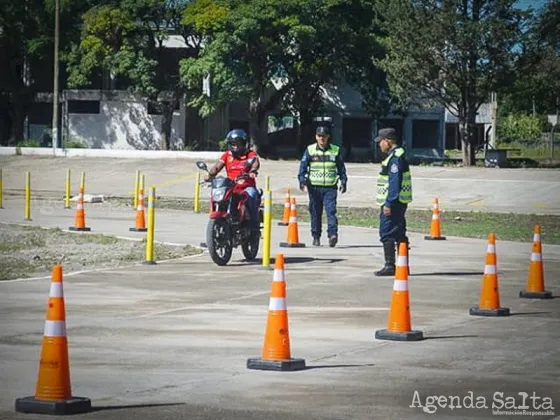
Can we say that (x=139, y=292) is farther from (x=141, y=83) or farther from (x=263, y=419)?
(x=141, y=83)

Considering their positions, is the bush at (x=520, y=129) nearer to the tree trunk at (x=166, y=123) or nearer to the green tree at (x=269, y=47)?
the green tree at (x=269, y=47)

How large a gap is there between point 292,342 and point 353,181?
3700 cm

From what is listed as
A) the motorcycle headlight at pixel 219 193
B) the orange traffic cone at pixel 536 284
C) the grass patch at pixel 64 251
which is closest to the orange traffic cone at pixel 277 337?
the orange traffic cone at pixel 536 284

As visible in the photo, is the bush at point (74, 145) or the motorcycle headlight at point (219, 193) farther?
the bush at point (74, 145)

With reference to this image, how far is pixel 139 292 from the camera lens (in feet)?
53.1

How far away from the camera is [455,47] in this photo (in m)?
61.0

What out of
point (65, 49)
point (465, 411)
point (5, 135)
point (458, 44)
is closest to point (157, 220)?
point (465, 411)

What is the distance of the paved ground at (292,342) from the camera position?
9.29 metres

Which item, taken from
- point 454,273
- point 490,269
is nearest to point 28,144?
point 454,273

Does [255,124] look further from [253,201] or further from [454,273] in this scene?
[454,273]

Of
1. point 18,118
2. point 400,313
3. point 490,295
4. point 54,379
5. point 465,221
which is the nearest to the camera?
point 54,379

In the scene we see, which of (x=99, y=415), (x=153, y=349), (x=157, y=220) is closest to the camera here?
(x=99, y=415)

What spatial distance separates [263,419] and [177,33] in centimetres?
5760

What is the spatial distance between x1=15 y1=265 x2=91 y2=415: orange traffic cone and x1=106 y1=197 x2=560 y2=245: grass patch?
19676 mm
